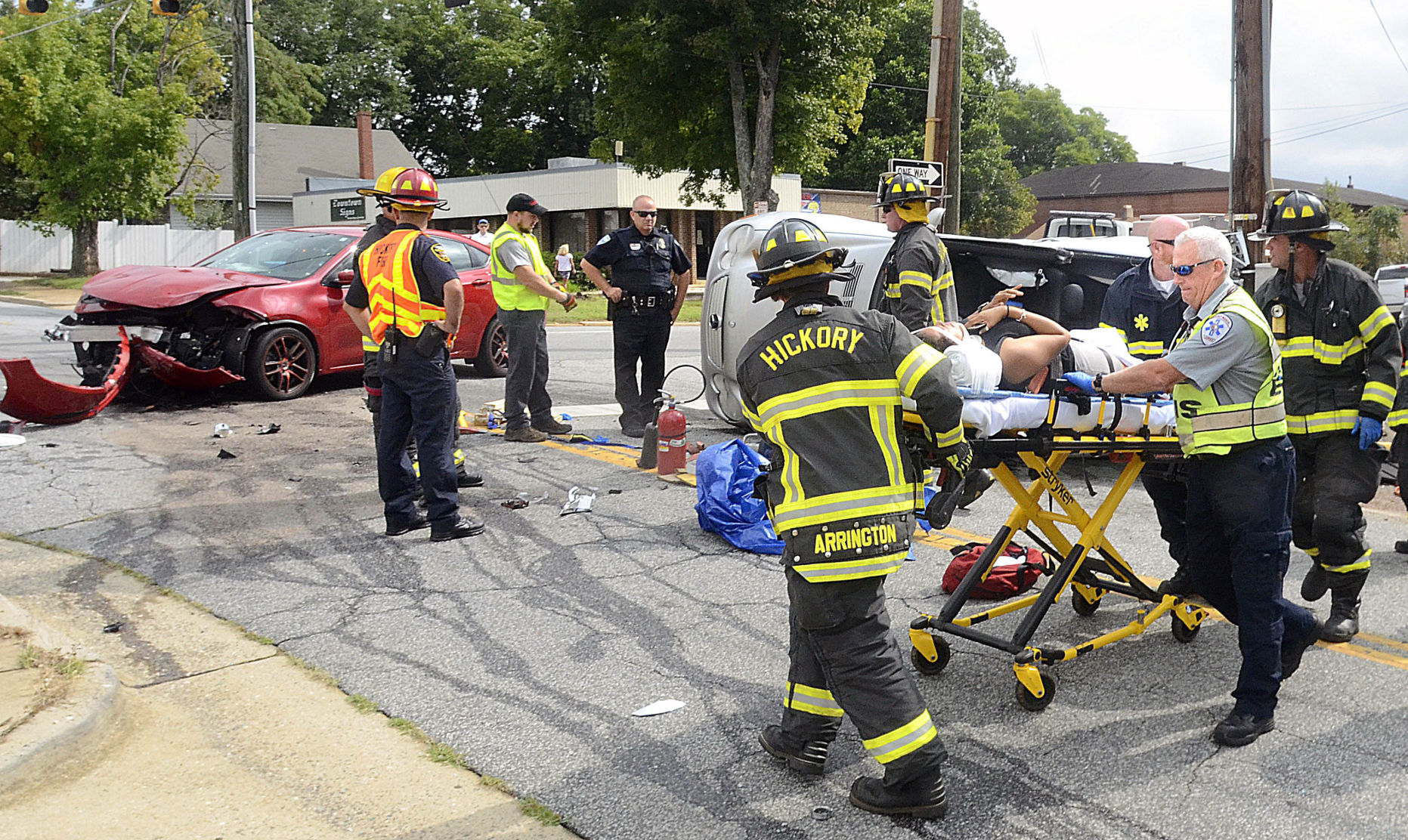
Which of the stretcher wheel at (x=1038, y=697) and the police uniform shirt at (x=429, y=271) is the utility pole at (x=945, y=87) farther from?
the stretcher wheel at (x=1038, y=697)

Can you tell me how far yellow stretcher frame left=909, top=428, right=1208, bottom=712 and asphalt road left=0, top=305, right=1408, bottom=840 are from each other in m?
0.15

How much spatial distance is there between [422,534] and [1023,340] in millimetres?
3746

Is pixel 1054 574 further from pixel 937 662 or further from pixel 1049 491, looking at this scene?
pixel 937 662

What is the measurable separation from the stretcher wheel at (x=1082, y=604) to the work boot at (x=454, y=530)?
3346 millimetres

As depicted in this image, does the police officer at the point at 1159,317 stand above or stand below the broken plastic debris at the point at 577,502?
above

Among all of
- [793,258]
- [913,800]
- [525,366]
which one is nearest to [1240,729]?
[913,800]

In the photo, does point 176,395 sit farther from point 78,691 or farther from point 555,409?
point 78,691

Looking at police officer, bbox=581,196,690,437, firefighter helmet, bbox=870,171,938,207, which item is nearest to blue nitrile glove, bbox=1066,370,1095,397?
firefighter helmet, bbox=870,171,938,207

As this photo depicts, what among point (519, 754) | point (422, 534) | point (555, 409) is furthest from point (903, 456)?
point (555, 409)

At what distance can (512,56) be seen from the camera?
59.9 metres

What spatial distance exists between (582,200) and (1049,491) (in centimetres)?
3755

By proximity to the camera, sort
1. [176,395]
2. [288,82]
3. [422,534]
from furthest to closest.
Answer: [288,82]
[176,395]
[422,534]

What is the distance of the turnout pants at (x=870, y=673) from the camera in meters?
3.42

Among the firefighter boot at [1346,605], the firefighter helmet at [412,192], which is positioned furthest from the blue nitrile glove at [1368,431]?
the firefighter helmet at [412,192]
